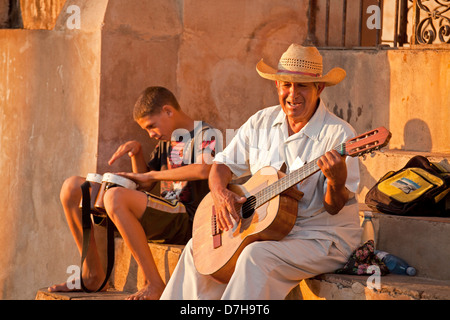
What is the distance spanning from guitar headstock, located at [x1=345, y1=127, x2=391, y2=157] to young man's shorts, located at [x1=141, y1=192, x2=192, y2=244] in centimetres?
159

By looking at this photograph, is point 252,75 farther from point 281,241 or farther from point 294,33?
point 281,241

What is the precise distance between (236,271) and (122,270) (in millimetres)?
1799

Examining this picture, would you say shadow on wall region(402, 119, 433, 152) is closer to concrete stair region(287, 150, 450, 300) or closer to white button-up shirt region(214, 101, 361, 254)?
concrete stair region(287, 150, 450, 300)

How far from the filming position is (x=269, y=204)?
421 cm

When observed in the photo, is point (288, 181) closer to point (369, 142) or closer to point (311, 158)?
point (311, 158)

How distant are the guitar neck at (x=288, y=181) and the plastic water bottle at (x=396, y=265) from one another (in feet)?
2.62

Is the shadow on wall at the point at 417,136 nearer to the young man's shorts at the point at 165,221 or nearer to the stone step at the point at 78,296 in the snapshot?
the young man's shorts at the point at 165,221

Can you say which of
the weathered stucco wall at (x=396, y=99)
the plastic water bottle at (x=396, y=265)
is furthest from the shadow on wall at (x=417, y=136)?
the plastic water bottle at (x=396, y=265)

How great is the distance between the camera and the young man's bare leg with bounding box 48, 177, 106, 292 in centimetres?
535

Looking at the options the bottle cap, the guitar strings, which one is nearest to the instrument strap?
the guitar strings

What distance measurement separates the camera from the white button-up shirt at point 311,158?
432cm

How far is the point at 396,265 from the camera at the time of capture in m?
4.55

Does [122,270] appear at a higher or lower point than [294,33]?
lower
